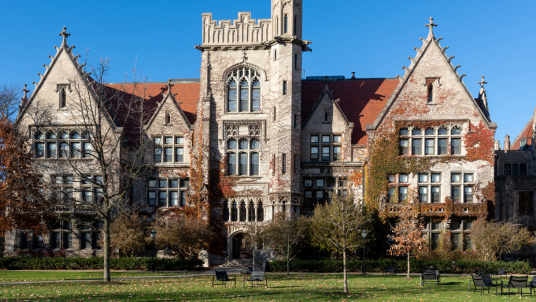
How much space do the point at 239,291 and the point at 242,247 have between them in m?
20.4

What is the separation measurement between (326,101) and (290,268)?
14857mm

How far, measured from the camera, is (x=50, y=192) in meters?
45.6

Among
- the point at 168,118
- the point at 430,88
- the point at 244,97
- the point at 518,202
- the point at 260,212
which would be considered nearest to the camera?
the point at 430,88

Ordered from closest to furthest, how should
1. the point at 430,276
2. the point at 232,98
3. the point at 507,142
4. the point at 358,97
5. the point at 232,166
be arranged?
the point at 430,276 → the point at 232,166 → the point at 232,98 → the point at 358,97 → the point at 507,142

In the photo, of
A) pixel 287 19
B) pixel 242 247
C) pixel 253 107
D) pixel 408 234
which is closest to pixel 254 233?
pixel 242 247

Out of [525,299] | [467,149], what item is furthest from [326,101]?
[525,299]

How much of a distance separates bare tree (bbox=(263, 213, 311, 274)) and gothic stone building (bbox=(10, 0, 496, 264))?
296 centimetres

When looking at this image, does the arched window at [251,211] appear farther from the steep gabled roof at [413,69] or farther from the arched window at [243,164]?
the steep gabled roof at [413,69]

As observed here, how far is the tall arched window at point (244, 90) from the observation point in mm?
46812

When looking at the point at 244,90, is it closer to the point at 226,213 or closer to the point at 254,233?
the point at 226,213

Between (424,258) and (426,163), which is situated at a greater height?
(426,163)

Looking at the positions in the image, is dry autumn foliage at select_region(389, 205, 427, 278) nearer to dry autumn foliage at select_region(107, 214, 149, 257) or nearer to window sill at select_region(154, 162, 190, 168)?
window sill at select_region(154, 162, 190, 168)

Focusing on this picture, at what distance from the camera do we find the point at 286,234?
39844mm

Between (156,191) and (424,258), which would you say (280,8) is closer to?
(156,191)
